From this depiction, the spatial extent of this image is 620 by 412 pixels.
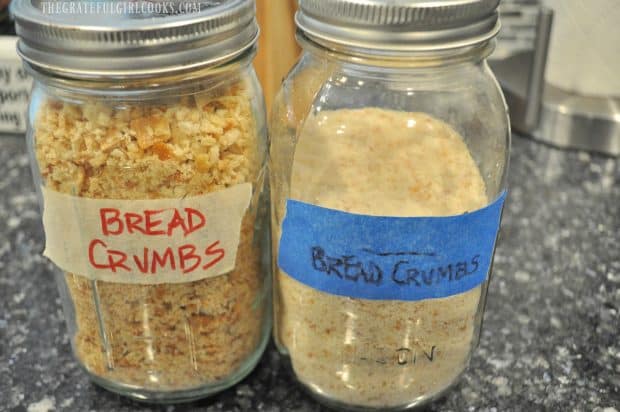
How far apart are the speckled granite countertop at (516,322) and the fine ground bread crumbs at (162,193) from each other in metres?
0.04

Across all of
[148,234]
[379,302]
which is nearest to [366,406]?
[379,302]

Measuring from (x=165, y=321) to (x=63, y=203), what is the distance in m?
0.10

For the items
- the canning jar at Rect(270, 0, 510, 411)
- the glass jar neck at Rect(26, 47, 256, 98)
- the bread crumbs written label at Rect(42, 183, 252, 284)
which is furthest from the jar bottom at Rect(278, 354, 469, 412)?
Answer: the glass jar neck at Rect(26, 47, 256, 98)

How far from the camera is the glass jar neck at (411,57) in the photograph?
1.19 ft

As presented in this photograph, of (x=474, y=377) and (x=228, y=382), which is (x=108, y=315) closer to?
(x=228, y=382)

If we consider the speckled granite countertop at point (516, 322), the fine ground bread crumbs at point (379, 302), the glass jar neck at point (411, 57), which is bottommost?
the speckled granite countertop at point (516, 322)

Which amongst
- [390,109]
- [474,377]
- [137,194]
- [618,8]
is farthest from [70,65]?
[618,8]

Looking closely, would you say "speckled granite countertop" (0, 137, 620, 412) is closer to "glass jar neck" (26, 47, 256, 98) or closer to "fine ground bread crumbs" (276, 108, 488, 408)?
"fine ground bread crumbs" (276, 108, 488, 408)

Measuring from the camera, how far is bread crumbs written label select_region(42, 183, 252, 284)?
394mm

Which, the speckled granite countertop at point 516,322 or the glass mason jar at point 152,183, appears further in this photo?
the speckled granite countertop at point 516,322

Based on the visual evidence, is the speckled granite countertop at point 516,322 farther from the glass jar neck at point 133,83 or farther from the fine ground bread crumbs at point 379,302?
the glass jar neck at point 133,83

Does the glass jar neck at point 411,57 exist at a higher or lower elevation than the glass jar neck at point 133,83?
higher

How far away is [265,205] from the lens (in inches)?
18.3

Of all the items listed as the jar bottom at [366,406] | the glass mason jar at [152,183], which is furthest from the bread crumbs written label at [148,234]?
the jar bottom at [366,406]
